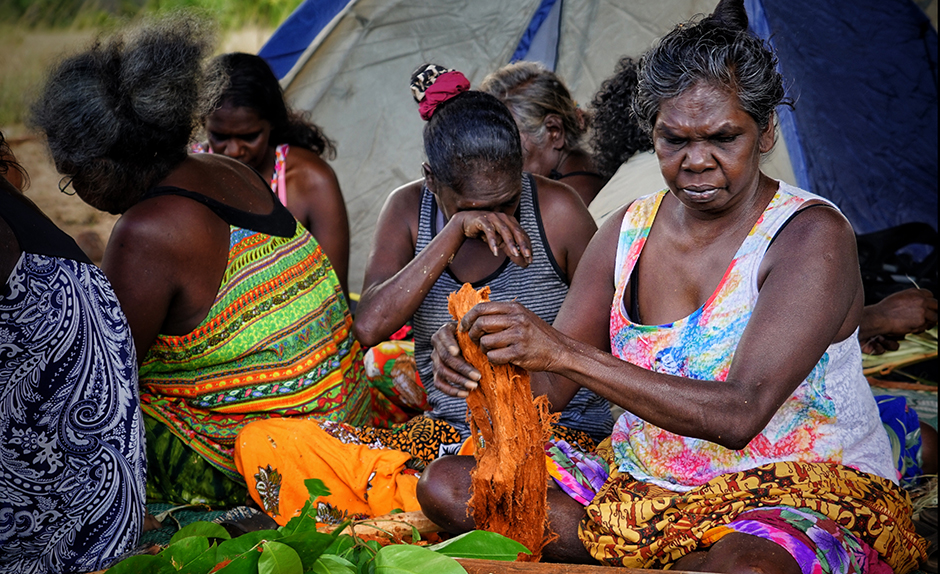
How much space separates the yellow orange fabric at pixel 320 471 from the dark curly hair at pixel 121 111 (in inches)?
29.3

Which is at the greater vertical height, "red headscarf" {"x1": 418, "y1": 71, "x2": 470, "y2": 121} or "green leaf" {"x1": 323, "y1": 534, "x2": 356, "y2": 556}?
"red headscarf" {"x1": 418, "y1": 71, "x2": 470, "y2": 121}

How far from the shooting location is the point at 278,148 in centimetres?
371

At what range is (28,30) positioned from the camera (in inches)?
353

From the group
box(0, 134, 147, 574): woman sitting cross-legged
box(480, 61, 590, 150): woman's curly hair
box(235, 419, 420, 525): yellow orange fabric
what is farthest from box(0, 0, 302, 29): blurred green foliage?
box(0, 134, 147, 574): woman sitting cross-legged

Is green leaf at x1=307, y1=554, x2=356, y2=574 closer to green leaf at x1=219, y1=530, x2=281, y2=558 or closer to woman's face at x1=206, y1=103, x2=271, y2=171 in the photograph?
green leaf at x1=219, y1=530, x2=281, y2=558

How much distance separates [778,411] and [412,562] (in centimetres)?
92

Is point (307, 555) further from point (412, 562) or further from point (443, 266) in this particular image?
point (443, 266)

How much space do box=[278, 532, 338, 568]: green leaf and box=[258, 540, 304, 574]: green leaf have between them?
6cm

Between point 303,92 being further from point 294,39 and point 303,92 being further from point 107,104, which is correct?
point 107,104

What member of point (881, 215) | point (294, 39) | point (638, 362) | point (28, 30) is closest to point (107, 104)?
point (638, 362)

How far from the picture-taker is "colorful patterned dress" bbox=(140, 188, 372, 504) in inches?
90.0

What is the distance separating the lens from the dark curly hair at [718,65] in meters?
1.70

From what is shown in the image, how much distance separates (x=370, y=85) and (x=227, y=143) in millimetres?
1368

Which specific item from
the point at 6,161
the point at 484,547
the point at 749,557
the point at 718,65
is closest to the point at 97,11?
the point at 6,161
